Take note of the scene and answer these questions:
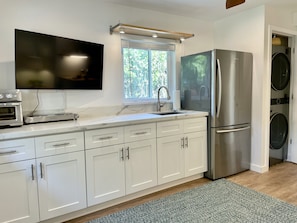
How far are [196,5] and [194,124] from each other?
64.5 inches

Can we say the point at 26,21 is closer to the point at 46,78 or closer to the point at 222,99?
the point at 46,78

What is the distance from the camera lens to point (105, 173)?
7.77ft

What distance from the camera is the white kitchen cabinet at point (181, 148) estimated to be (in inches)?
109

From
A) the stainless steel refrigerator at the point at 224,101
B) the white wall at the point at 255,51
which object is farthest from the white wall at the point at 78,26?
the white wall at the point at 255,51

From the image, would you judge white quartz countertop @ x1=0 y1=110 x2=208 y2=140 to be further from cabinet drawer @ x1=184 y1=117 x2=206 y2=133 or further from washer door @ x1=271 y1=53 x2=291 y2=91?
washer door @ x1=271 y1=53 x2=291 y2=91

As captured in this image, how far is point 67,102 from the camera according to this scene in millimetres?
2746

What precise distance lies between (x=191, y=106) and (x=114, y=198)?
1728mm

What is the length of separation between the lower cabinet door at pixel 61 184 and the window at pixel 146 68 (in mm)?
1326

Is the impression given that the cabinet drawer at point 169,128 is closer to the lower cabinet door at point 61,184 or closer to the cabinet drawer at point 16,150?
the lower cabinet door at point 61,184

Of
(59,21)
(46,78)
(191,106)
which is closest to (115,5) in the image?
(59,21)

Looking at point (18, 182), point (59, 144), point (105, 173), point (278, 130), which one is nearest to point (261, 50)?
point (278, 130)

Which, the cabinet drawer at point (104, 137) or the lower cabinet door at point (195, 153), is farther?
the lower cabinet door at point (195, 153)

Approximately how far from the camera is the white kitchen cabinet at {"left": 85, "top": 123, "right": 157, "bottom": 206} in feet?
7.56

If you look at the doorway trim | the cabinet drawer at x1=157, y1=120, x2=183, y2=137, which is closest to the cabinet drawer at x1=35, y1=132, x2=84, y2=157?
the cabinet drawer at x1=157, y1=120, x2=183, y2=137
